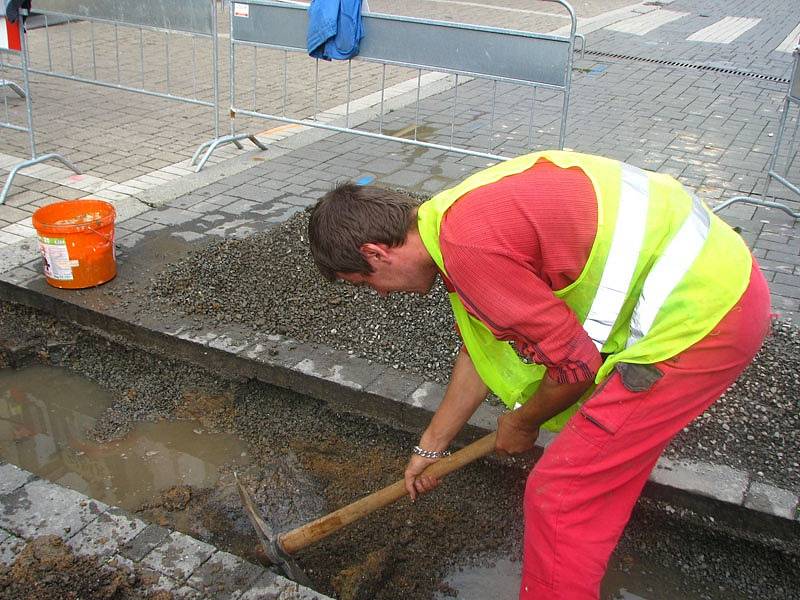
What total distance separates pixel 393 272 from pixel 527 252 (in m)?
0.41

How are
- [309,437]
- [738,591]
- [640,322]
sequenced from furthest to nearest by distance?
[309,437] < [738,591] < [640,322]

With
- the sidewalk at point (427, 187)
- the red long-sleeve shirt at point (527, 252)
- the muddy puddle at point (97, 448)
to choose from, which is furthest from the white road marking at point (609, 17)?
the red long-sleeve shirt at point (527, 252)

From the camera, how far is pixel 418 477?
272 centimetres

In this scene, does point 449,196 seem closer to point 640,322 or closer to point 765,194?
point 640,322

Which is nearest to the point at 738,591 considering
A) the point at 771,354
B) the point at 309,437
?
the point at 771,354

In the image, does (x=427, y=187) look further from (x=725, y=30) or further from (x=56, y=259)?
(x=725, y=30)

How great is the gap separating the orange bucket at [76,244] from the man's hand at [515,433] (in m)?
2.84

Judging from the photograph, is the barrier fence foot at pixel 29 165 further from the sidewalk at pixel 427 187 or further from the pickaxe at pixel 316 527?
the pickaxe at pixel 316 527

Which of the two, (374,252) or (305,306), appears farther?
(305,306)

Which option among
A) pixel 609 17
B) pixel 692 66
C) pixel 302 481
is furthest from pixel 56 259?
pixel 609 17

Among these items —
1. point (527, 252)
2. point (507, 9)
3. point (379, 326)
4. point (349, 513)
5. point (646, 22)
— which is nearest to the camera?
point (527, 252)

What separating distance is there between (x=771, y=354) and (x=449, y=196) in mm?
2514

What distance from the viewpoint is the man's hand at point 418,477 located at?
2.69m

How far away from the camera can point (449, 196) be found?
2139mm
